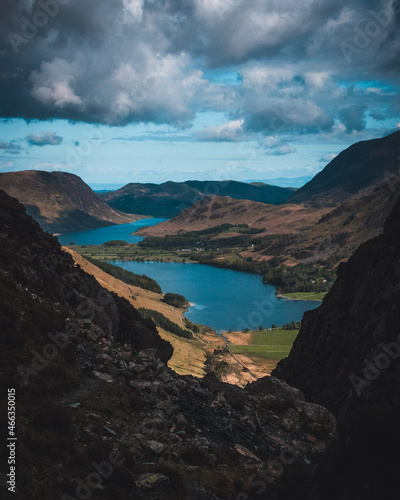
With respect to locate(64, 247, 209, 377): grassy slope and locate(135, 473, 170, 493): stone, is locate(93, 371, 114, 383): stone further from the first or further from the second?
locate(64, 247, 209, 377): grassy slope

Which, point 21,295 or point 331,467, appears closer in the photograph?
point 331,467

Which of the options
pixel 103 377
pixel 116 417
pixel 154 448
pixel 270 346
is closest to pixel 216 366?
pixel 270 346

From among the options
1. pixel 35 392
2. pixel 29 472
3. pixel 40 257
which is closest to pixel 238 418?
pixel 35 392

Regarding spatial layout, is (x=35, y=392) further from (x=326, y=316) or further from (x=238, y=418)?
(x=326, y=316)

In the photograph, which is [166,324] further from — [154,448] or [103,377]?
[154,448]

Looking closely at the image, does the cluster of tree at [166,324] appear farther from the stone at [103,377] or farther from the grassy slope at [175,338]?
the stone at [103,377]
